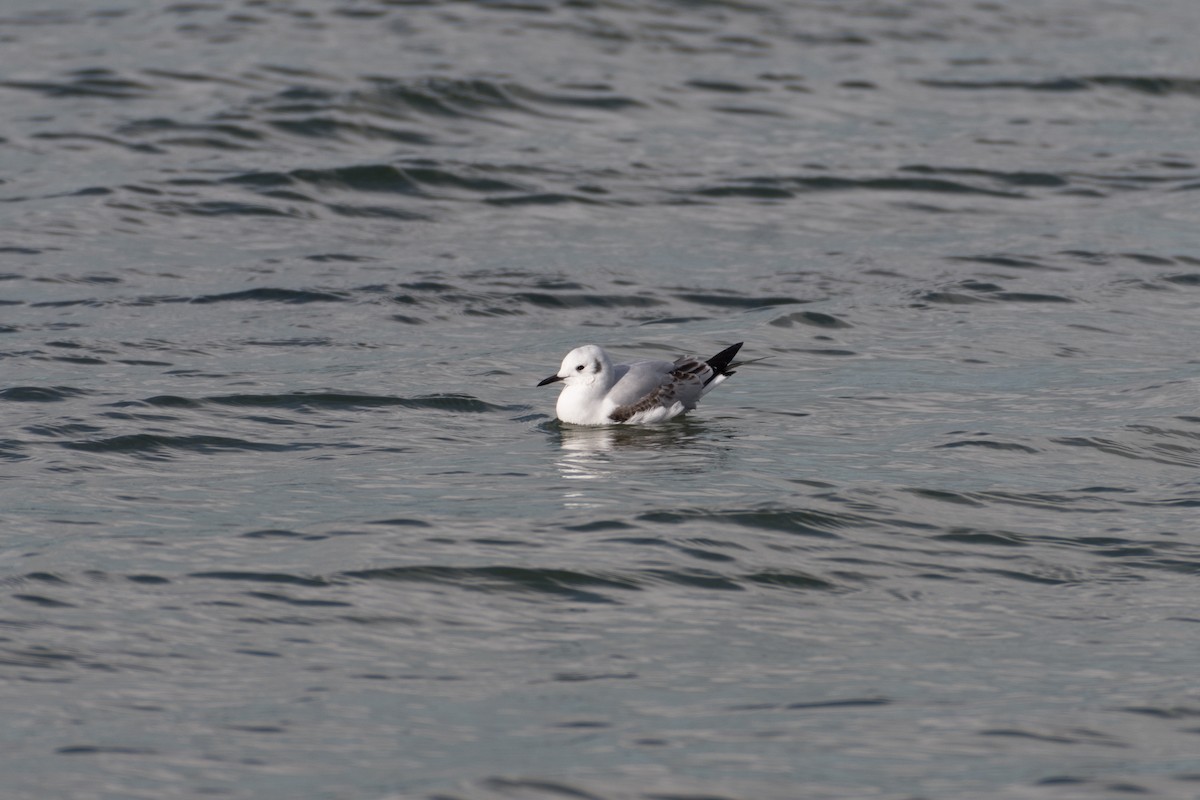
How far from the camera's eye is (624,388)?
506 inches

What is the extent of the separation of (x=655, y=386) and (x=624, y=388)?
0.23 m

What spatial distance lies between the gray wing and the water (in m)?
0.26

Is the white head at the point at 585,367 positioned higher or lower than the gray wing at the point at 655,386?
higher

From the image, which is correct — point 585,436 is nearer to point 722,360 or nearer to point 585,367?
point 585,367

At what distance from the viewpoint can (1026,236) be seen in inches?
769

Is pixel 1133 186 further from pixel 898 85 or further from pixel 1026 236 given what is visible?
pixel 898 85

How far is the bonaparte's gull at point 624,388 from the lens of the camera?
12.7 m

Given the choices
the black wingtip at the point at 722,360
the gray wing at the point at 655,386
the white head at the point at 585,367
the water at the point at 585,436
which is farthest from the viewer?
the black wingtip at the point at 722,360

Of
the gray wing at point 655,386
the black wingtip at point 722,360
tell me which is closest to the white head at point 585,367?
the gray wing at point 655,386

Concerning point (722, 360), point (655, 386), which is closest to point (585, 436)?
point (655, 386)

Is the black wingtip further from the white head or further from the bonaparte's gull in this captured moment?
the white head

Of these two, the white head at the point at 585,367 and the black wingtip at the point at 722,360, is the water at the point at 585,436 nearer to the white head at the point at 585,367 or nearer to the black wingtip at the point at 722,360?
the black wingtip at the point at 722,360

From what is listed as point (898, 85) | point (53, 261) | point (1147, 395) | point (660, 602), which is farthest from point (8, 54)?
point (660, 602)

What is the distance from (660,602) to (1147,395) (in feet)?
20.1
